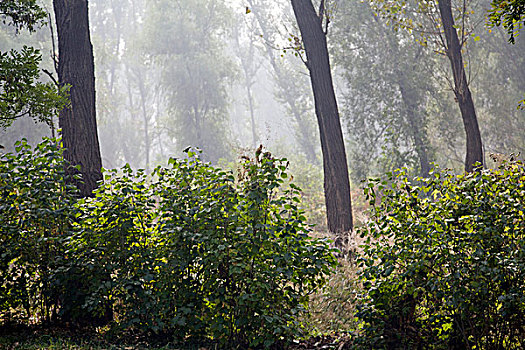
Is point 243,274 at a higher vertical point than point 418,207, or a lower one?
lower

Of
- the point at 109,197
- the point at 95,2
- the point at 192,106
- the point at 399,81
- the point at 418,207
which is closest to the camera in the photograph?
the point at 418,207

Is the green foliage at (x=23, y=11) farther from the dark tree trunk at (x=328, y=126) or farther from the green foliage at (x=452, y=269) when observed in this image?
the dark tree trunk at (x=328, y=126)

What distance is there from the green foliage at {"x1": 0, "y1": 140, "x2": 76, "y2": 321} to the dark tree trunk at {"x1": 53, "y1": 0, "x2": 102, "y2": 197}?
3.83 feet

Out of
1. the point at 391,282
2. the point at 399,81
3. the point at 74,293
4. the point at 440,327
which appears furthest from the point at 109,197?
the point at 399,81

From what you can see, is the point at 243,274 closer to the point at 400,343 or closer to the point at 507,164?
the point at 400,343

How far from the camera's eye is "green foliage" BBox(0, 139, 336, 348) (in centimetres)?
428

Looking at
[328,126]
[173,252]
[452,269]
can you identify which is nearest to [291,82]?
[328,126]

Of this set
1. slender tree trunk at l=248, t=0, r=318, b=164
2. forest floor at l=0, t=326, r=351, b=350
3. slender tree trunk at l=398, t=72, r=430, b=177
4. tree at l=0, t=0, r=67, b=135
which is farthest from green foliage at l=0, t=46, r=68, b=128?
slender tree trunk at l=248, t=0, r=318, b=164

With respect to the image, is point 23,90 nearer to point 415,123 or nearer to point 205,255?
point 205,255

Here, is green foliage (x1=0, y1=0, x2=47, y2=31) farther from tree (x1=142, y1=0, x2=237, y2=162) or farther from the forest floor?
tree (x1=142, y1=0, x2=237, y2=162)

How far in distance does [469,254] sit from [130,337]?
3.38m

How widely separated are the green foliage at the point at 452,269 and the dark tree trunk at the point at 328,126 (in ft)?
14.4

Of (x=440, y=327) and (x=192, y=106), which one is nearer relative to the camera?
(x=440, y=327)

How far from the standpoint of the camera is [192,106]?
109ft
